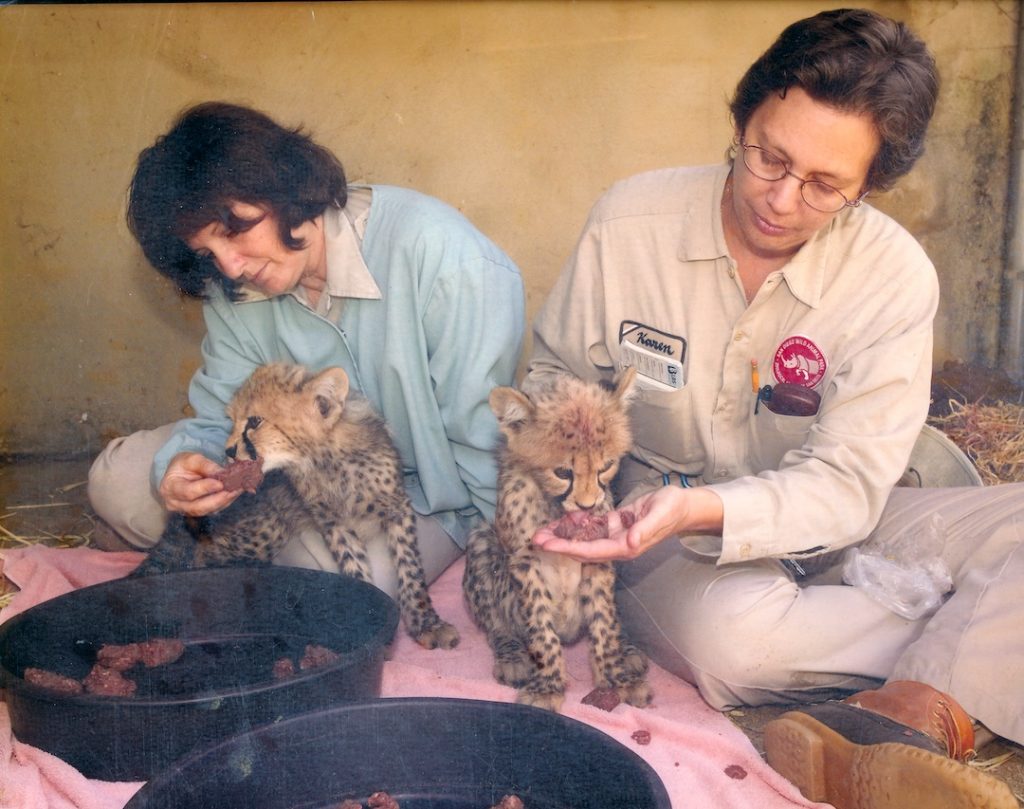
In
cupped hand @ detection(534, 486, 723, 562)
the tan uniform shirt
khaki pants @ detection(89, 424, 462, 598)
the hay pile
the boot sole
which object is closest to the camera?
the boot sole

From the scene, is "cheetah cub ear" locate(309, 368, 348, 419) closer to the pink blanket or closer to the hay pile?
the pink blanket

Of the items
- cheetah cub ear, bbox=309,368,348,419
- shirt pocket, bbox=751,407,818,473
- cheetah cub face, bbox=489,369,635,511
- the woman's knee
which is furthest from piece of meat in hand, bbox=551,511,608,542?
the woman's knee

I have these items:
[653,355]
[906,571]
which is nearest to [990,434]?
[906,571]

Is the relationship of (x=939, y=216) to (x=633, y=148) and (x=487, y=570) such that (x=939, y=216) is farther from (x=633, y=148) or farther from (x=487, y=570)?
(x=487, y=570)

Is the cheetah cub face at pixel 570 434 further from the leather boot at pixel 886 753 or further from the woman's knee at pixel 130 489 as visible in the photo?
the woman's knee at pixel 130 489

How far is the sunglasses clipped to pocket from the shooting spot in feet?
10.8

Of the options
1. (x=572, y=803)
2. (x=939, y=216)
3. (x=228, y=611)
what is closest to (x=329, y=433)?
(x=228, y=611)

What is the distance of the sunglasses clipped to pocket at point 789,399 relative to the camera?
3285 millimetres

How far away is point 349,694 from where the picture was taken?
9.41 ft

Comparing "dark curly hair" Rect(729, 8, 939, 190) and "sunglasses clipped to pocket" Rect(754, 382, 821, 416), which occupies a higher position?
"dark curly hair" Rect(729, 8, 939, 190)

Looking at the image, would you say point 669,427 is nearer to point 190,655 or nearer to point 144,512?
point 190,655

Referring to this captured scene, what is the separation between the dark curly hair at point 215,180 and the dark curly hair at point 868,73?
1.38 m

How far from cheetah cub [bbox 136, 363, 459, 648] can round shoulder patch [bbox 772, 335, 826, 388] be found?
1.33 m

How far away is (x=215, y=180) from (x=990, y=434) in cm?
352
